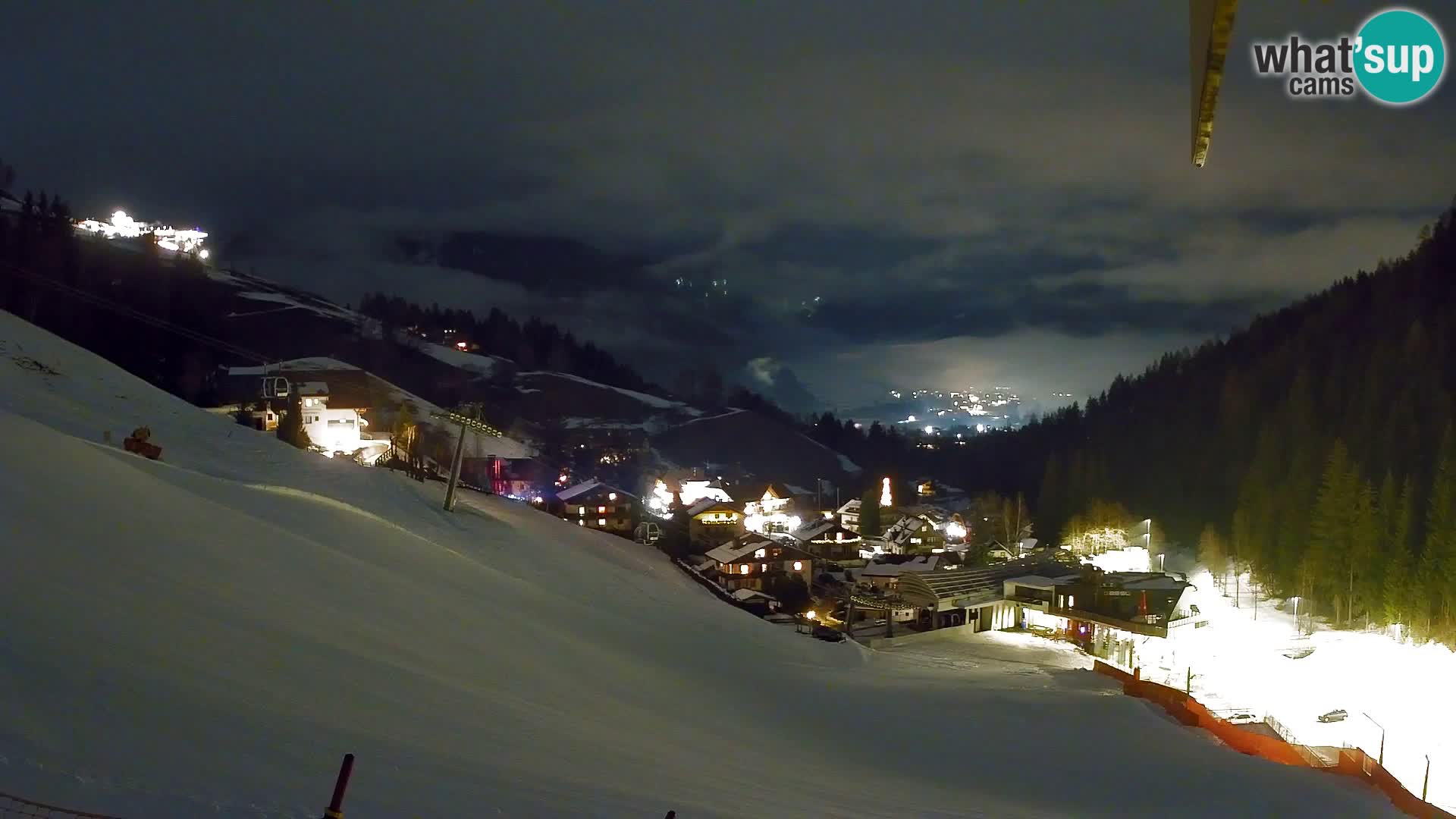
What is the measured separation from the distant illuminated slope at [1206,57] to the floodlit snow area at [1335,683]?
20.0 m

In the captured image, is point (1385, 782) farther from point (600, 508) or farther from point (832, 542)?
point (832, 542)

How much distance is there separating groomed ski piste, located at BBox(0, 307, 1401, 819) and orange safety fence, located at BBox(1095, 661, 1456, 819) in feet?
1.74

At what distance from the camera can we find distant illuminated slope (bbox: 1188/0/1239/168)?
1908 millimetres

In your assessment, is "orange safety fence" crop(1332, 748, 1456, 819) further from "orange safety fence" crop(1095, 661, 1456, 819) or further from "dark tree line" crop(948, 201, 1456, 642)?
"dark tree line" crop(948, 201, 1456, 642)

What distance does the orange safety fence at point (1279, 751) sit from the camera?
11844mm

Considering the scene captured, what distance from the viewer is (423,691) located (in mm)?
7531

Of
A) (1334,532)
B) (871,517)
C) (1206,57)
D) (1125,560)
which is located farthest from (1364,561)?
(1206,57)

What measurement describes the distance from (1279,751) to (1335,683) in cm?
1463

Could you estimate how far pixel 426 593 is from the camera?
12633 millimetres

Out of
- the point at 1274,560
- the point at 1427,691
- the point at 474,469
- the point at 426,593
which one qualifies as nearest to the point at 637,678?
the point at 426,593

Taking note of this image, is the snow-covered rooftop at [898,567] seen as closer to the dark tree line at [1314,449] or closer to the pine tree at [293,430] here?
the dark tree line at [1314,449]

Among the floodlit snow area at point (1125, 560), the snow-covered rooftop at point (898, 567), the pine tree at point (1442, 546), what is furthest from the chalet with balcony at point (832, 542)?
the pine tree at point (1442, 546)

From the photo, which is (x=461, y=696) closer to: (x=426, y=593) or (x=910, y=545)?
(x=426, y=593)

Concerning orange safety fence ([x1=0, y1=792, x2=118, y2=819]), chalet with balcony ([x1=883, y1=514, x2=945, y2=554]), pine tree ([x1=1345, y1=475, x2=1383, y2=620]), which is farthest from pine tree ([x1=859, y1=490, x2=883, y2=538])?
orange safety fence ([x1=0, y1=792, x2=118, y2=819])
